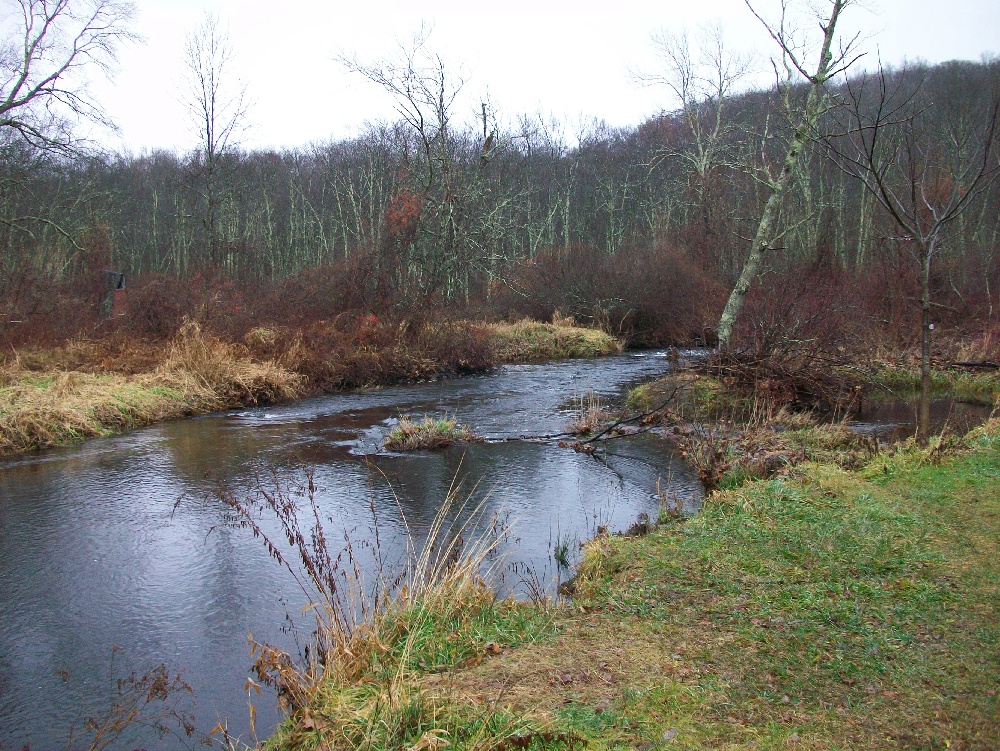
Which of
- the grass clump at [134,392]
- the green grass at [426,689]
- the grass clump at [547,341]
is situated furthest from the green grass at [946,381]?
the grass clump at [134,392]

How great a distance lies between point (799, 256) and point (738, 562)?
27880mm

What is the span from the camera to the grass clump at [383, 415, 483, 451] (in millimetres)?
12094

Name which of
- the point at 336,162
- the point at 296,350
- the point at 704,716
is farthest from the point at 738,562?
the point at 336,162

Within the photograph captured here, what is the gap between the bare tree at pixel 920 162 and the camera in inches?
328

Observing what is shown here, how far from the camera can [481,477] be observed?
1034 cm

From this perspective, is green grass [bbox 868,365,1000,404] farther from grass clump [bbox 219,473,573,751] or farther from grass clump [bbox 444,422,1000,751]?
grass clump [bbox 219,473,573,751]

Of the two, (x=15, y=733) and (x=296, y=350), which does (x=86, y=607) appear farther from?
(x=296, y=350)

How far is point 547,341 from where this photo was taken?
2689 centimetres

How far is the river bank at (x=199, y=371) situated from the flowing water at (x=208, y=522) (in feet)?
2.39

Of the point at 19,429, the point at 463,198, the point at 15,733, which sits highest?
the point at 463,198

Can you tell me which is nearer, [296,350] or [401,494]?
[401,494]

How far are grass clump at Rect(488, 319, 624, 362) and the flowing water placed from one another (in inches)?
394

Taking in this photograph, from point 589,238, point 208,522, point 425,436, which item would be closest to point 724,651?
point 208,522

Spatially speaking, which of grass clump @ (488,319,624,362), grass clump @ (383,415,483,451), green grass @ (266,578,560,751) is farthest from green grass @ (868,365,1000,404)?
green grass @ (266,578,560,751)
